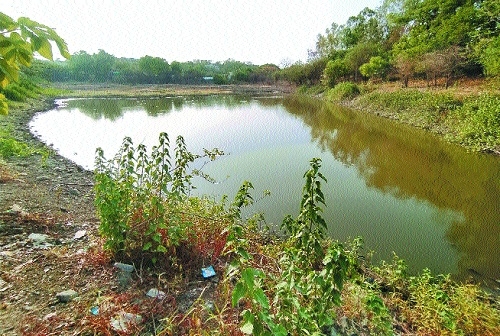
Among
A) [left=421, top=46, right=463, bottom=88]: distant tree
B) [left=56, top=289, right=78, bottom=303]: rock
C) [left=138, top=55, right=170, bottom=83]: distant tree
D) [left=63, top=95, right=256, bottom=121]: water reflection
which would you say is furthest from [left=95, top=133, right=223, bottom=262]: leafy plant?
[left=138, top=55, right=170, bottom=83]: distant tree

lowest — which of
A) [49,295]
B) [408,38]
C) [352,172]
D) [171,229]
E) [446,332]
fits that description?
[352,172]

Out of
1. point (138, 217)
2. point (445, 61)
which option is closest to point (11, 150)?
point (138, 217)

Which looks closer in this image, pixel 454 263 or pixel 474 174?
pixel 454 263

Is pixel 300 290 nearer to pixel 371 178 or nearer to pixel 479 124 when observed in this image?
pixel 371 178

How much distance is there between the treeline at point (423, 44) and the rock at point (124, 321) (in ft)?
46.9

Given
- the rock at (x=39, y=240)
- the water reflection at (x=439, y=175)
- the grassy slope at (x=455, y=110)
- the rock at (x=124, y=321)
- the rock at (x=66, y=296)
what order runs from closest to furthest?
the rock at (x=124, y=321) → the rock at (x=66, y=296) → the rock at (x=39, y=240) → the water reflection at (x=439, y=175) → the grassy slope at (x=455, y=110)

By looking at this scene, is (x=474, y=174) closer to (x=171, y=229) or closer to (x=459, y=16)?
(x=171, y=229)

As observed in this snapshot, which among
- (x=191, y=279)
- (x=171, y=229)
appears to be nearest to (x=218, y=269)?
(x=191, y=279)

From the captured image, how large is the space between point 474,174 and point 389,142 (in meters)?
4.25

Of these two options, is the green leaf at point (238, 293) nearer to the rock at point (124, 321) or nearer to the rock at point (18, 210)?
the rock at point (124, 321)

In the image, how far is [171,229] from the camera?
2.97 metres

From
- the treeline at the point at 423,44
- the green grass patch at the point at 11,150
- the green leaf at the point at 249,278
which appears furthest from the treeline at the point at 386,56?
the green grass patch at the point at 11,150

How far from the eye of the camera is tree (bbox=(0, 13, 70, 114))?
107cm

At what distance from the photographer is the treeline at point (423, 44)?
51.5 feet
